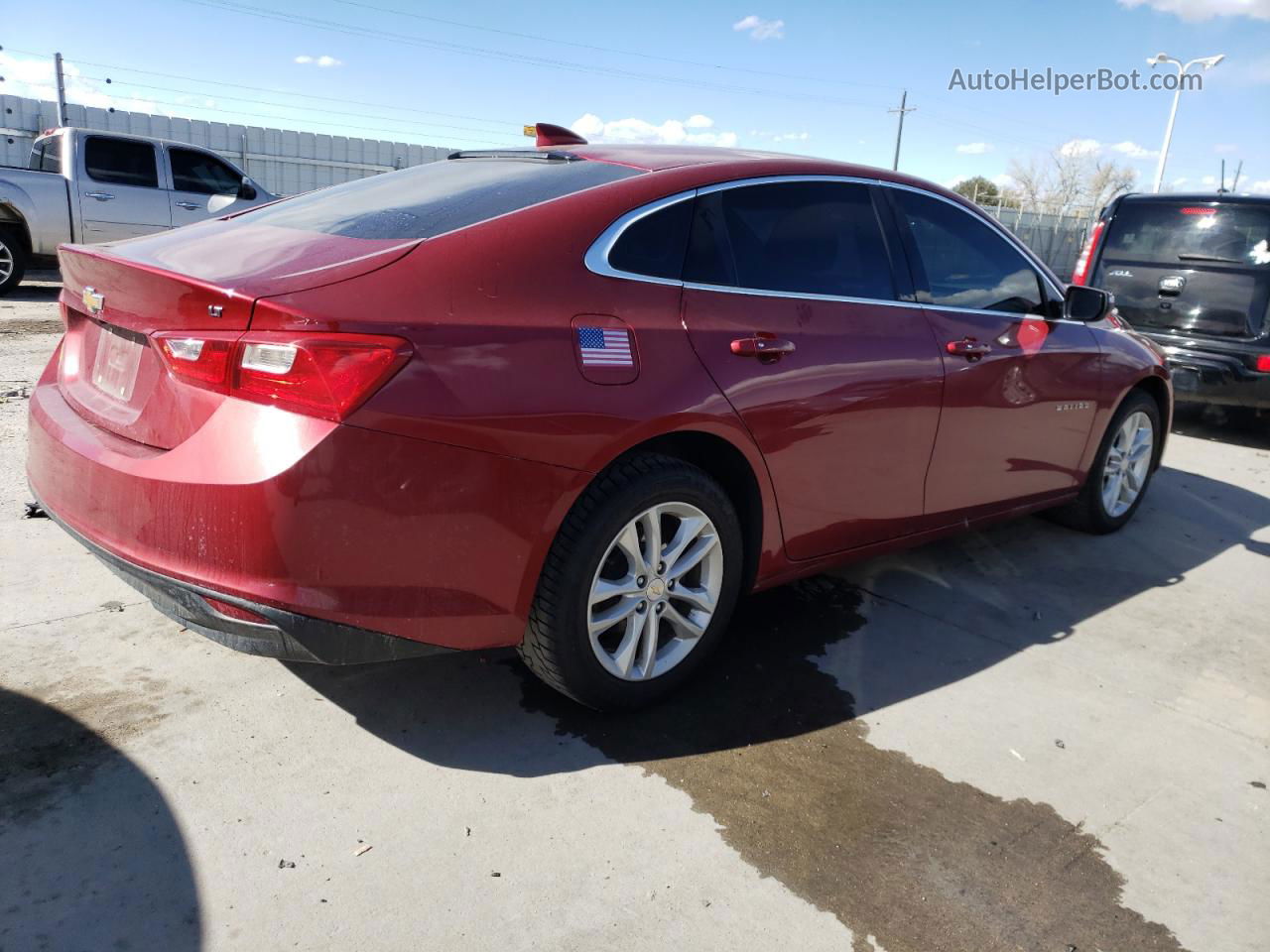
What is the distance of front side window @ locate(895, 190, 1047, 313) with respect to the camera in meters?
3.66

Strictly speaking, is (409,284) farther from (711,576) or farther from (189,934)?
(189,934)

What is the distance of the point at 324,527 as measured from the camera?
2188 millimetres

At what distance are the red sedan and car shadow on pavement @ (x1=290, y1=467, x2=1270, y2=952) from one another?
0.85 feet

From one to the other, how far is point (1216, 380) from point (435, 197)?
675cm

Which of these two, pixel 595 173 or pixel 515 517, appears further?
pixel 595 173

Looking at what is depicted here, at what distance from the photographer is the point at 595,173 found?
2.93 meters

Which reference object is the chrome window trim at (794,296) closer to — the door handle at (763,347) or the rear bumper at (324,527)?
the door handle at (763,347)

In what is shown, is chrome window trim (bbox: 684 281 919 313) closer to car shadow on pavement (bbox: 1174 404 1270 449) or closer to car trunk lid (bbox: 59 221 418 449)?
car trunk lid (bbox: 59 221 418 449)

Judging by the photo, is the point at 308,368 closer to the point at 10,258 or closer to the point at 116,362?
the point at 116,362

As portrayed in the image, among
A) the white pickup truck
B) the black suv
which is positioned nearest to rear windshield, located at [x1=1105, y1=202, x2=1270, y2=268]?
the black suv

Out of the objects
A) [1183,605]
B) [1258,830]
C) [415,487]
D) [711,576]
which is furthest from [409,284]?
[1183,605]

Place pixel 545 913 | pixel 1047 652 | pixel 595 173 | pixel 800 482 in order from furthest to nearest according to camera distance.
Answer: pixel 1047 652 → pixel 800 482 → pixel 595 173 → pixel 545 913

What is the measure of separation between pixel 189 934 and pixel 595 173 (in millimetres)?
2210

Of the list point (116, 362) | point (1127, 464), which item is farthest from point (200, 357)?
point (1127, 464)
